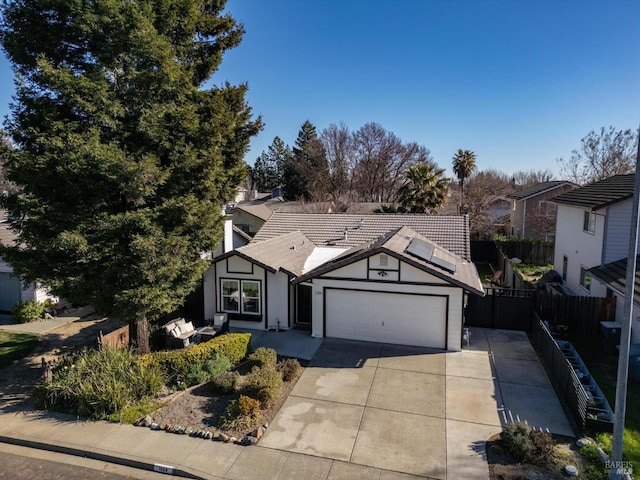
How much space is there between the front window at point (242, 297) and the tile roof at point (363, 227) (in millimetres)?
4944

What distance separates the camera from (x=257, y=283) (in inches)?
664

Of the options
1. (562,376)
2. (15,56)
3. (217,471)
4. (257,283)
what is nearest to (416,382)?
(562,376)

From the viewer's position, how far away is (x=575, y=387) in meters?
10.1

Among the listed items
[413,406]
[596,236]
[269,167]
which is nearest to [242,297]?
[413,406]

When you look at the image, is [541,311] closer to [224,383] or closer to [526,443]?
[526,443]

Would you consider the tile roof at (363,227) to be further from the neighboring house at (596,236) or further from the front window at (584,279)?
the front window at (584,279)

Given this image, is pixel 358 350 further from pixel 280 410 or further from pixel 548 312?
pixel 548 312

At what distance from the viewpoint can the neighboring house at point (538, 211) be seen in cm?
3441

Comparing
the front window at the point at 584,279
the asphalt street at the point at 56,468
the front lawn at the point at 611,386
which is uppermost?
the front window at the point at 584,279

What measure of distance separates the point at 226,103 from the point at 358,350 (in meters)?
10.6

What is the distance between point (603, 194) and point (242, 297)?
55.8 feet

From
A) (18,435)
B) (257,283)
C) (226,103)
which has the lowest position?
(18,435)

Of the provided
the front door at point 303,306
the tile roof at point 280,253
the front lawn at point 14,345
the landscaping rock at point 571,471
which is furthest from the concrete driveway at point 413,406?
the front lawn at point 14,345

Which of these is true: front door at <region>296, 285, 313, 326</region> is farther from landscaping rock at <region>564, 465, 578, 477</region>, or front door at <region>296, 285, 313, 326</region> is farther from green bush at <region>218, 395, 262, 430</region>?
landscaping rock at <region>564, 465, 578, 477</region>
